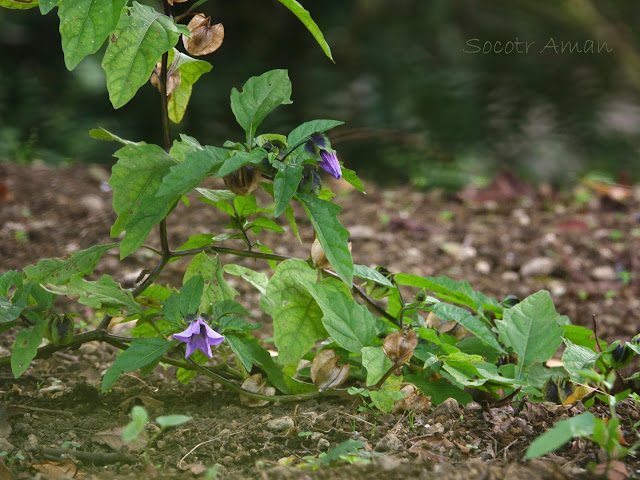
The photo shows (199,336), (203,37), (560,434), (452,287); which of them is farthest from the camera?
(452,287)

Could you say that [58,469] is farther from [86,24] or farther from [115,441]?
[86,24]

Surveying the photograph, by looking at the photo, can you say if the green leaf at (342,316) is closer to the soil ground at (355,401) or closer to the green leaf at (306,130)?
the soil ground at (355,401)

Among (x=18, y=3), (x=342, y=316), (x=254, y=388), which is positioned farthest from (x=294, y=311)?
(x=18, y=3)

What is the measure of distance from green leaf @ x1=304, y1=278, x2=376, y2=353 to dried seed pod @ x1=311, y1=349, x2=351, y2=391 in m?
0.06

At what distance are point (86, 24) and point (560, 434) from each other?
3.02 feet

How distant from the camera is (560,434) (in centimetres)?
99

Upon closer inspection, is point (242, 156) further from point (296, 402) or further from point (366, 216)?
point (366, 216)

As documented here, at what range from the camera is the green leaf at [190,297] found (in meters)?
1.29

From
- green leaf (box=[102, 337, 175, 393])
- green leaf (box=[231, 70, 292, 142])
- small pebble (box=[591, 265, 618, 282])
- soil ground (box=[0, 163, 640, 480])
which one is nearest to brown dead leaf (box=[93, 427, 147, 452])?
soil ground (box=[0, 163, 640, 480])

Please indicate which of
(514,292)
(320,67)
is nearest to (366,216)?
(514,292)

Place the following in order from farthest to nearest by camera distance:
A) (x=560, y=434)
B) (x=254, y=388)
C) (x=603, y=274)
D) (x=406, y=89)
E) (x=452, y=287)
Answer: (x=406, y=89) < (x=603, y=274) < (x=452, y=287) < (x=254, y=388) < (x=560, y=434)

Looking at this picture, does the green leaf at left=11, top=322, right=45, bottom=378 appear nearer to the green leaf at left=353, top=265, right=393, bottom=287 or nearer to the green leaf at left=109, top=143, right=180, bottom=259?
the green leaf at left=109, top=143, right=180, bottom=259

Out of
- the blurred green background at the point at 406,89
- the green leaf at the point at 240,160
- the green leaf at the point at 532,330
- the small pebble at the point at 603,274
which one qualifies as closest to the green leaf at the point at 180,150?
the green leaf at the point at 240,160

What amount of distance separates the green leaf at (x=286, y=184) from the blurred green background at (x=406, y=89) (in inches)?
92.8
